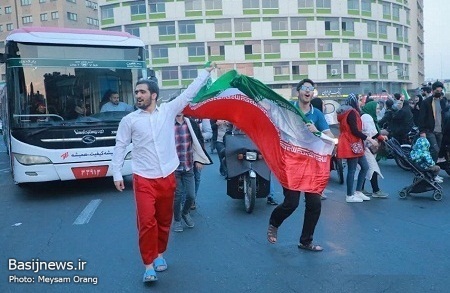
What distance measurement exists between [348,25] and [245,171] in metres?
56.1

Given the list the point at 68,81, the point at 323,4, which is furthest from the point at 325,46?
the point at 68,81

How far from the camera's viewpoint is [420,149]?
777 centimetres

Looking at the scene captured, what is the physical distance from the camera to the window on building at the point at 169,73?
183 feet

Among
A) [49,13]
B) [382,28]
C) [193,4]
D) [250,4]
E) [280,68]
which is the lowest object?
[280,68]

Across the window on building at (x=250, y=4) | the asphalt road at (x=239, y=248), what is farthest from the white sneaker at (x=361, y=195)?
the window on building at (x=250, y=4)

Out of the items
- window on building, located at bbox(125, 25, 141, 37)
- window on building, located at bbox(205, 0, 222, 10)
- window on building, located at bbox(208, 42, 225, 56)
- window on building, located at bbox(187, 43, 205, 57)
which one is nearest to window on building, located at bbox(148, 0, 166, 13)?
window on building, located at bbox(125, 25, 141, 37)

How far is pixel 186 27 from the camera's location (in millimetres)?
56281

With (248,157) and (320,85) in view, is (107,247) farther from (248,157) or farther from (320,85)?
(320,85)

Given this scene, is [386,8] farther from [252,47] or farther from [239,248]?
[239,248]

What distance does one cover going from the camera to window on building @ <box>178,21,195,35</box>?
5612 centimetres

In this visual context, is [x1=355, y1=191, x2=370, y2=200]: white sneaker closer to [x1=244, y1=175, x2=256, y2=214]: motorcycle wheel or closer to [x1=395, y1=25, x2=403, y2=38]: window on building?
[x1=244, y1=175, x2=256, y2=214]: motorcycle wheel

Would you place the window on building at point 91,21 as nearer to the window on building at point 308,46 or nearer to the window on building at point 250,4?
the window on building at point 250,4

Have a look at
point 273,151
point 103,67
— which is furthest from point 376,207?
point 103,67

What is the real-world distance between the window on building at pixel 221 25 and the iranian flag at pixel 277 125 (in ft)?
173
